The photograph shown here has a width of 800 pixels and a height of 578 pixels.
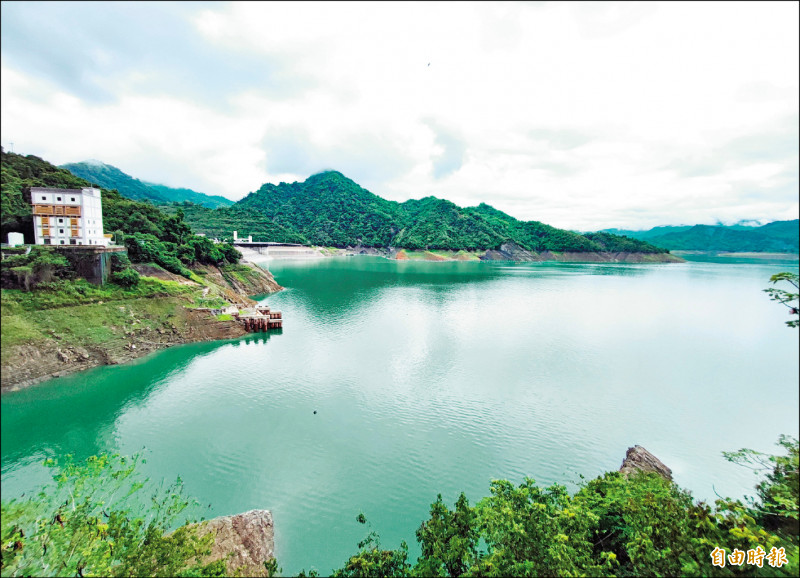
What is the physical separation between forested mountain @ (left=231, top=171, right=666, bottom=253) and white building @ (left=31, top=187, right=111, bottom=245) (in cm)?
9956

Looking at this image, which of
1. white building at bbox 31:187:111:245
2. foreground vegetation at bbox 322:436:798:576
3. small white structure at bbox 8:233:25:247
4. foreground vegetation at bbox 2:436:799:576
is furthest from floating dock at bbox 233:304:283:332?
foreground vegetation at bbox 322:436:798:576

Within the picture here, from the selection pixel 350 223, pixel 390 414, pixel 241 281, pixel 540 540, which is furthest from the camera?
pixel 350 223

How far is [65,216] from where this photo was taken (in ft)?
39.8

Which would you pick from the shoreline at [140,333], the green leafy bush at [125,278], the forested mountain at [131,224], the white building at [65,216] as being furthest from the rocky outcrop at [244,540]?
the green leafy bush at [125,278]

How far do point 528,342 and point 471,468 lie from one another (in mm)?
17950

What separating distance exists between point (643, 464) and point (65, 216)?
891 inches

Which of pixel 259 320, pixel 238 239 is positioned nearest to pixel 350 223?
pixel 238 239

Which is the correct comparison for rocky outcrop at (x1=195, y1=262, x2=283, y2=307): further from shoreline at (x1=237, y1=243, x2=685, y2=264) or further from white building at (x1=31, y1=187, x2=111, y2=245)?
shoreline at (x1=237, y1=243, x2=685, y2=264)

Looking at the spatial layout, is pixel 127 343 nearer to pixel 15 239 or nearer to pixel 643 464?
pixel 15 239

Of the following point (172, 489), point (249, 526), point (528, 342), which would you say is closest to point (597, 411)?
point (528, 342)

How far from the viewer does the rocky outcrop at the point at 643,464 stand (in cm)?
1241

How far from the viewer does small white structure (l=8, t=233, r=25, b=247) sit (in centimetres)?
897

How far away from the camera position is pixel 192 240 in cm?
3934

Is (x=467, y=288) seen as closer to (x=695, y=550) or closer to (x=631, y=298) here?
(x=631, y=298)
